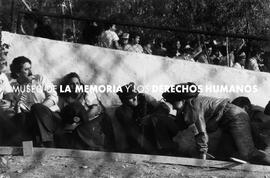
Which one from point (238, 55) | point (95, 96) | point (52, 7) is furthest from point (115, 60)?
point (238, 55)

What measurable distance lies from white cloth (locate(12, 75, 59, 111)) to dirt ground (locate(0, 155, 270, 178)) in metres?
0.47

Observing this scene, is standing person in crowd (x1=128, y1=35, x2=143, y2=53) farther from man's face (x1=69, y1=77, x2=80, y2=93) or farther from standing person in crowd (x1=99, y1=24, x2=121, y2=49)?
man's face (x1=69, y1=77, x2=80, y2=93)

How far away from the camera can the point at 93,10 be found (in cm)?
468

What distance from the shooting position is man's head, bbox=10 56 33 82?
4688 millimetres

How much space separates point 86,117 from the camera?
4711 millimetres

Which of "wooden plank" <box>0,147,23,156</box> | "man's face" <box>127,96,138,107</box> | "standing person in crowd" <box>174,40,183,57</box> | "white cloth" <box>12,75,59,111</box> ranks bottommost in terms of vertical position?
"wooden plank" <box>0,147,23,156</box>

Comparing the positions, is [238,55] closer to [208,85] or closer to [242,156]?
[208,85]

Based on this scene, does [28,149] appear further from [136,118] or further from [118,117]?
[136,118]

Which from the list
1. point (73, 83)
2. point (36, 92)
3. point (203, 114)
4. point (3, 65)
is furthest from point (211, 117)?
point (3, 65)

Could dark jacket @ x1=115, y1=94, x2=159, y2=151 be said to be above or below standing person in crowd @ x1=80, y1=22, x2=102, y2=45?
below

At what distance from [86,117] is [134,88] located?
0.48m

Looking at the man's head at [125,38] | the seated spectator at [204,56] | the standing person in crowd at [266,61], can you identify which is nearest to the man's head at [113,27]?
the man's head at [125,38]

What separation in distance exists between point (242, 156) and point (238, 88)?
580mm

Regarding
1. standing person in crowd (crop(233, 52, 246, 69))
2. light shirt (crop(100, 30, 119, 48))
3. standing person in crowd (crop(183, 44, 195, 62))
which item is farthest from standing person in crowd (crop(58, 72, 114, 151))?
standing person in crowd (crop(233, 52, 246, 69))
